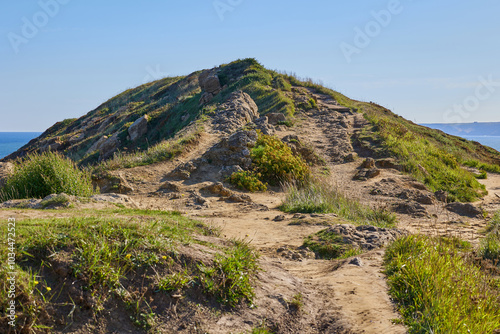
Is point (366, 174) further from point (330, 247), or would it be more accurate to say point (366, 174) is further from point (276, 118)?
point (330, 247)

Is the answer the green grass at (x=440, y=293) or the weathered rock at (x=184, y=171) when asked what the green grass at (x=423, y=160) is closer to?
the weathered rock at (x=184, y=171)

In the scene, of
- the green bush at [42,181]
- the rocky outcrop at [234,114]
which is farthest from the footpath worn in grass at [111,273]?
the rocky outcrop at [234,114]

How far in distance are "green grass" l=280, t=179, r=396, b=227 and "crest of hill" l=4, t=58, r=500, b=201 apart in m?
5.11

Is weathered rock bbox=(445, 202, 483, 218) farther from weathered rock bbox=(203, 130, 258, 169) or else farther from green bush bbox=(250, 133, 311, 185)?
weathered rock bbox=(203, 130, 258, 169)

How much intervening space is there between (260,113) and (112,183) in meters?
11.2

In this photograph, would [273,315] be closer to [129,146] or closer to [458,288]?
[458,288]

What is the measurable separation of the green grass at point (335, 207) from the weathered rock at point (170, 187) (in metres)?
3.02

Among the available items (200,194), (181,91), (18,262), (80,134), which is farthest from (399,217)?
(80,134)

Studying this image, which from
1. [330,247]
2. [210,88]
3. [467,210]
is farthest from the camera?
[210,88]

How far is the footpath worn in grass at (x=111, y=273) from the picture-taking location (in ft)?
10.4

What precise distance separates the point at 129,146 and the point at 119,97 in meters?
25.1

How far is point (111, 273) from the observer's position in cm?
351

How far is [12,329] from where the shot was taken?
2.88m

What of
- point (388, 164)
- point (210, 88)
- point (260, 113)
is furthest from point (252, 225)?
point (210, 88)
